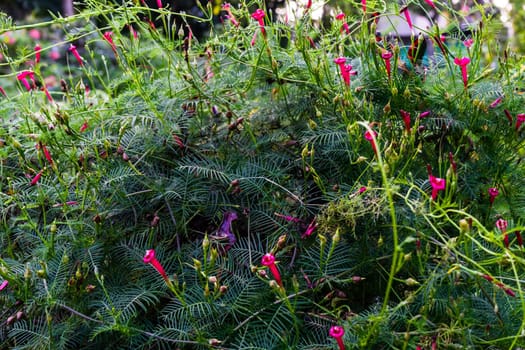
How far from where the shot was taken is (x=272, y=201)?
1194mm

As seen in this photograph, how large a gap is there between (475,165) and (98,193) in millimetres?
803

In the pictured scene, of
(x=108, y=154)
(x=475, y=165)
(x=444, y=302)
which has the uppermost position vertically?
(x=108, y=154)

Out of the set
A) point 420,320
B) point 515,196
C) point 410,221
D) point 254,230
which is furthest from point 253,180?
point 515,196

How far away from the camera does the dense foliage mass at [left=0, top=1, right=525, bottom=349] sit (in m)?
1.05

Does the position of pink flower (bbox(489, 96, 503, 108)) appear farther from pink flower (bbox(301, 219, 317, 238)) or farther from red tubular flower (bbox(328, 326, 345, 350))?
red tubular flower (bbox(328, 326, 345, 350))

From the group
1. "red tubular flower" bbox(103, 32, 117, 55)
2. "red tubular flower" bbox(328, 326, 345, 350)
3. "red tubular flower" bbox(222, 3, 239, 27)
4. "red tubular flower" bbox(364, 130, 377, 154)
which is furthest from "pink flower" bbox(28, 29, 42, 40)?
"red tubular flower" bbox(328, 326, 345, 350)

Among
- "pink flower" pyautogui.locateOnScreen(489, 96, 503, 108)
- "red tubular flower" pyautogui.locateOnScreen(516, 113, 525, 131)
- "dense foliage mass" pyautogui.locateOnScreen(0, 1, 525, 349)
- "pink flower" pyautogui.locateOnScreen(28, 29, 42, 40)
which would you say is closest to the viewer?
"dense foliage mass" pyautogui.locateOnScreen(0, 1, 525, 349)

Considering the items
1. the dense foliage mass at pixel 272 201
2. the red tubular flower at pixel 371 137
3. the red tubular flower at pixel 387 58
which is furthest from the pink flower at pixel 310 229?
the red tubular flower at pixel 387 58

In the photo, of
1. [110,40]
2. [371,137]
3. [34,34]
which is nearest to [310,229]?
[371,137]

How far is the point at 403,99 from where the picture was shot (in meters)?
1.26

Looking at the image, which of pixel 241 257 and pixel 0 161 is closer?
pixel 241 257

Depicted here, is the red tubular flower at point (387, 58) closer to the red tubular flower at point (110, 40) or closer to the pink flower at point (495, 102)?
the pink flower at point (495, 102)

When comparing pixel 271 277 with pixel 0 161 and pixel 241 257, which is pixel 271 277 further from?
pixel 0 161

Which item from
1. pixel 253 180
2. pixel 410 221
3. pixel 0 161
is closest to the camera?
pixel 410 221
